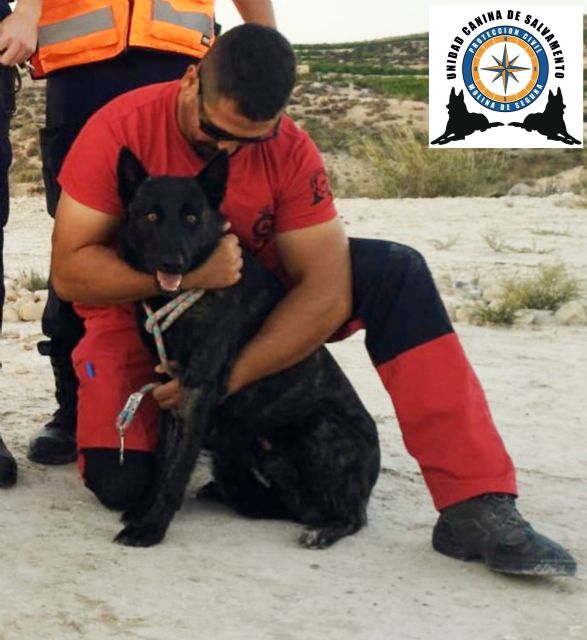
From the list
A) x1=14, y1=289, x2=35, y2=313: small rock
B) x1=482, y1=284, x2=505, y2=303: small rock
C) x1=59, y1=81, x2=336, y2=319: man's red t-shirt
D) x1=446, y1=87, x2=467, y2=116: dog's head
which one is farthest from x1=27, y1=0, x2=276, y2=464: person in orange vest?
x1=446, y1=87, x2=467, y2=116: dog's head

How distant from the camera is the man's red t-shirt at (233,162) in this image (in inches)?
156

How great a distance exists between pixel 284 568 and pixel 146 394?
82 centimetres

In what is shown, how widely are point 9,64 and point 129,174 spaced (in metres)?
0.74

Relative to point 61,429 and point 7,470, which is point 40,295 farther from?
point 7,470

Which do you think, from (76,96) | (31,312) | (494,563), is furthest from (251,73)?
(31,312)

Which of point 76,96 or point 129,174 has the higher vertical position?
point 76,96

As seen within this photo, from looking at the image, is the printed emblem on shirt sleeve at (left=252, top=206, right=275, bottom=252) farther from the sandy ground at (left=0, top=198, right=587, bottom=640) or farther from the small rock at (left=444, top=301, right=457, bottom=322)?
the small rock at (left=444, top=301, right=457, bottom=322)

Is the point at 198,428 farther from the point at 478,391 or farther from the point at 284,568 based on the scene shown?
the point at 478,391

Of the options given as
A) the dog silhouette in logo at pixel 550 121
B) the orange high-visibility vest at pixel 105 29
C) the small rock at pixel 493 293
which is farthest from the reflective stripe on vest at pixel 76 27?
the dog silhouette in logo at pixel 550 121

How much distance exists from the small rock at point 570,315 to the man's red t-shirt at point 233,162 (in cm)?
364

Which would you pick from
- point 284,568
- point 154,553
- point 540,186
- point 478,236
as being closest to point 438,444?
point 284,568

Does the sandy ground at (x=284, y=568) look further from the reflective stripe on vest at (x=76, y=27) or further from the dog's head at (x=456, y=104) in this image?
the dog's head at (x=456, y=104)

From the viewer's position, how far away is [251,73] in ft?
11.9

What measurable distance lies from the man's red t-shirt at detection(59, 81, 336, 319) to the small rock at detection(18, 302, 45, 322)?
10.9ft
